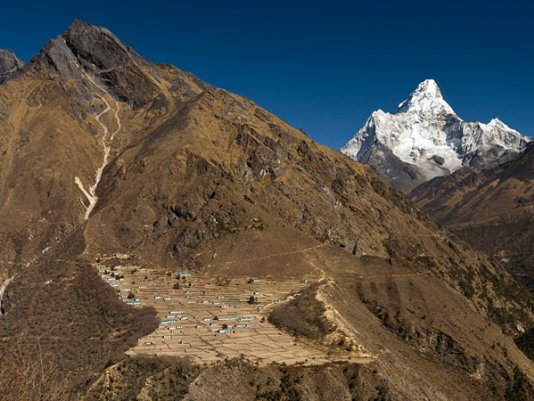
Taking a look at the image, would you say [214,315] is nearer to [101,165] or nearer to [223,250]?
[223,250]

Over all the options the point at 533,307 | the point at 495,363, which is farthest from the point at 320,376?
the point at 533,307

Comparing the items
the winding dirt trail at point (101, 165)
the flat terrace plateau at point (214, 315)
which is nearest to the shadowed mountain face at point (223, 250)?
the winding dirt trail at point (101, 165)

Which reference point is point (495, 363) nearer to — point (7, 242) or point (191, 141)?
point (191, 141)

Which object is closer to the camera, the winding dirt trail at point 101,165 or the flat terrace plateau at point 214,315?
the flat terrace plateau at point 214,315

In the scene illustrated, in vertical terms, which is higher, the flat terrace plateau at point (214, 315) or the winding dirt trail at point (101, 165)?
the winding dirt trail at point (101, 165)

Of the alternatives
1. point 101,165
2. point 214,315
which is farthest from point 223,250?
point 101,165

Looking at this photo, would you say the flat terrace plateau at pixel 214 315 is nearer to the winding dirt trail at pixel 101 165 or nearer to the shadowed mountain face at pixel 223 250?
the shadowed mountain face at pixel 223 250
